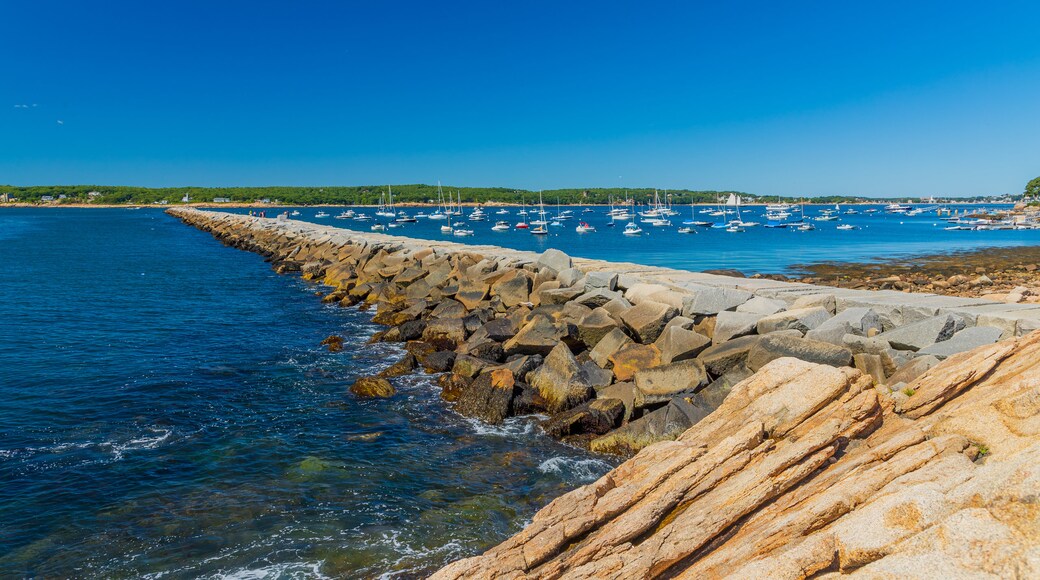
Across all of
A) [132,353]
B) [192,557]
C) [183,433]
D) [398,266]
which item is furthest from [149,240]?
[192,557]

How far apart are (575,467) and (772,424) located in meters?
3.58

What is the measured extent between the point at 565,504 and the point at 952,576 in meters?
3.01

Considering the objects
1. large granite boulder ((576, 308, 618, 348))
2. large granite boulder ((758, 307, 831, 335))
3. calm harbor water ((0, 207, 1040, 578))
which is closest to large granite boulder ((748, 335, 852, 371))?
large granite boulder ((758, 307, 831, 335))

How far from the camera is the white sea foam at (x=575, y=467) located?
867cm

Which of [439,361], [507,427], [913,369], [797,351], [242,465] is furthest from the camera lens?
[439,361]

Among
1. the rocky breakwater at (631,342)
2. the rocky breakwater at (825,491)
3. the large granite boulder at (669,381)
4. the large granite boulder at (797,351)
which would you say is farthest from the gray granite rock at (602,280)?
the rocky breakwater at (825,491)

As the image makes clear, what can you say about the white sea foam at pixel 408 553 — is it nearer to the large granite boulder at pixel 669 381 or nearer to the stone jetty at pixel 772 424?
the stone jetty at pixel 772 424

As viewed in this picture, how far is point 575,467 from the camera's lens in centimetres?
895

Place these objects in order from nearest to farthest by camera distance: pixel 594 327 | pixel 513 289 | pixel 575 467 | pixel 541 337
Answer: pixel 575 467, pixel 594 327, pixel 541 337, pixel 513 289

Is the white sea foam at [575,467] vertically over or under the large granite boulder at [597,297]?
under

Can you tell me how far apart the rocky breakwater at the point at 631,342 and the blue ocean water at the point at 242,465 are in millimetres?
765

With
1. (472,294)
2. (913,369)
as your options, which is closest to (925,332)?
(913,369)

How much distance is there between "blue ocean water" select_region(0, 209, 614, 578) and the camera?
22.8ft

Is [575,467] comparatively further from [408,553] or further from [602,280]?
[602,280]
